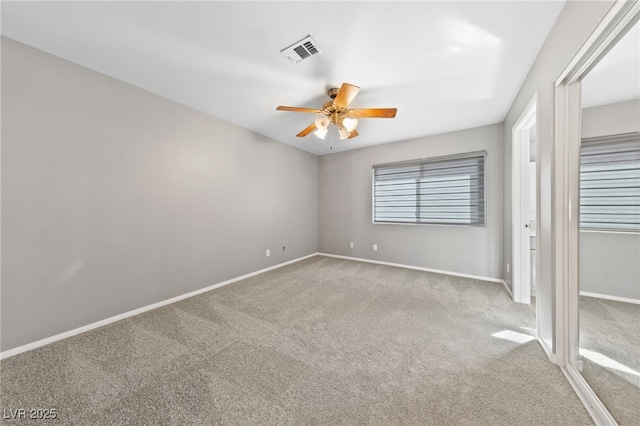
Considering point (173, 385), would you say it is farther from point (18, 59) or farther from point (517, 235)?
point (517, 235)

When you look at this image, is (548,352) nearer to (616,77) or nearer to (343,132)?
(616,77)

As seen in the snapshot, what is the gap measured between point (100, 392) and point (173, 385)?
414 millimetres

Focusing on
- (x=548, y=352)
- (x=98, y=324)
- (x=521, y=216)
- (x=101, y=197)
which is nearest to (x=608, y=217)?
(x=548, y=352)

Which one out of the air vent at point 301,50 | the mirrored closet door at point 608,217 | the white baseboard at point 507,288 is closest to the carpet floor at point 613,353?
the mirrored closet door at point 608,217

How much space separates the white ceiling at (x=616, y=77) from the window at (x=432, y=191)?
1828mm

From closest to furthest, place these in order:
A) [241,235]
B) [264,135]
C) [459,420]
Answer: [459,420] → [241,235] → [264,135]

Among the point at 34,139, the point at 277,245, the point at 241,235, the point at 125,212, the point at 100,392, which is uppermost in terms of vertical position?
the point at 34,139

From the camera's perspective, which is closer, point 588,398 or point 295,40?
point 588,398

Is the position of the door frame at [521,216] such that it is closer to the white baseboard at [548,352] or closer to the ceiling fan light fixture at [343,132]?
the white baseboard at [548,352]

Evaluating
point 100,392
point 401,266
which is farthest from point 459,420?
point 401,266

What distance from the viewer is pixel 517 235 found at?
2.50 m

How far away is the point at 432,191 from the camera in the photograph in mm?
→ 3666

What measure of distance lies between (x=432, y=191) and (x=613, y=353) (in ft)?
8.53

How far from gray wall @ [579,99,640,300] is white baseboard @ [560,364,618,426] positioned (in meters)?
0.53
